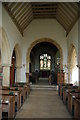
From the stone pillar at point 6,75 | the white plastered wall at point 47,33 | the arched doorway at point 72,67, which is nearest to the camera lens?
the stone pillar at point 6,75

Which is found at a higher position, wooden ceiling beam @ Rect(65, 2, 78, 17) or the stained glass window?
wooden ceiling beam @ Rect(65, 2, 78, 17)

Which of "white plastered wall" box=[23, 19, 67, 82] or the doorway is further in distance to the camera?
the doorway

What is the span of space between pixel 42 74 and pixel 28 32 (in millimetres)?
9607

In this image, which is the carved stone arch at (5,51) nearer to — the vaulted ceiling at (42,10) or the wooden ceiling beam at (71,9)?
the vaulted ceiling at (42,10)

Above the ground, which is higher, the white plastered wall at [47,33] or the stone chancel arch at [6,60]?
the white plastered wall at [47,33]

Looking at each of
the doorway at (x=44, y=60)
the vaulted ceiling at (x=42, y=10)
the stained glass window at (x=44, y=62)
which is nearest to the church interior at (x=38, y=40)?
the vaulted ceiling at (x=42, y=10)

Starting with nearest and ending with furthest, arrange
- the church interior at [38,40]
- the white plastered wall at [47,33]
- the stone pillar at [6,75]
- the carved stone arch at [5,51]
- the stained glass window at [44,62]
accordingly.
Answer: the carved stone arch at [5,51], the church interior at [38,40], the stone pillar at [6,75], the white plastered wall at [47,33], the stained glass window at [44,62]

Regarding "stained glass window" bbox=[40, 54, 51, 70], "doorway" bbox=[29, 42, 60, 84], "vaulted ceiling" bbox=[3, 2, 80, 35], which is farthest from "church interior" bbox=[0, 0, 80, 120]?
"stained glass window" bbox=[40, 54, 51, 70]

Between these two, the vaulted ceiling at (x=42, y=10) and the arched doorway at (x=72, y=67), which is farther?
the arched doorway at (x=72, y=67)

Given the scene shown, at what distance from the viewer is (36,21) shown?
12.8 m

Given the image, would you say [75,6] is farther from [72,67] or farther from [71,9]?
[72,67]

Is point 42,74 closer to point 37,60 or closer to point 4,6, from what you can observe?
point 37,60

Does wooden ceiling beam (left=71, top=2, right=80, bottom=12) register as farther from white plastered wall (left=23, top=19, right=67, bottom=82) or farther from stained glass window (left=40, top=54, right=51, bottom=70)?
stained glass window (left=40, top=54, right=51, bottom=70)

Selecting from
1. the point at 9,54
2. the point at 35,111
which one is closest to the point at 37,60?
the point at 9,54
